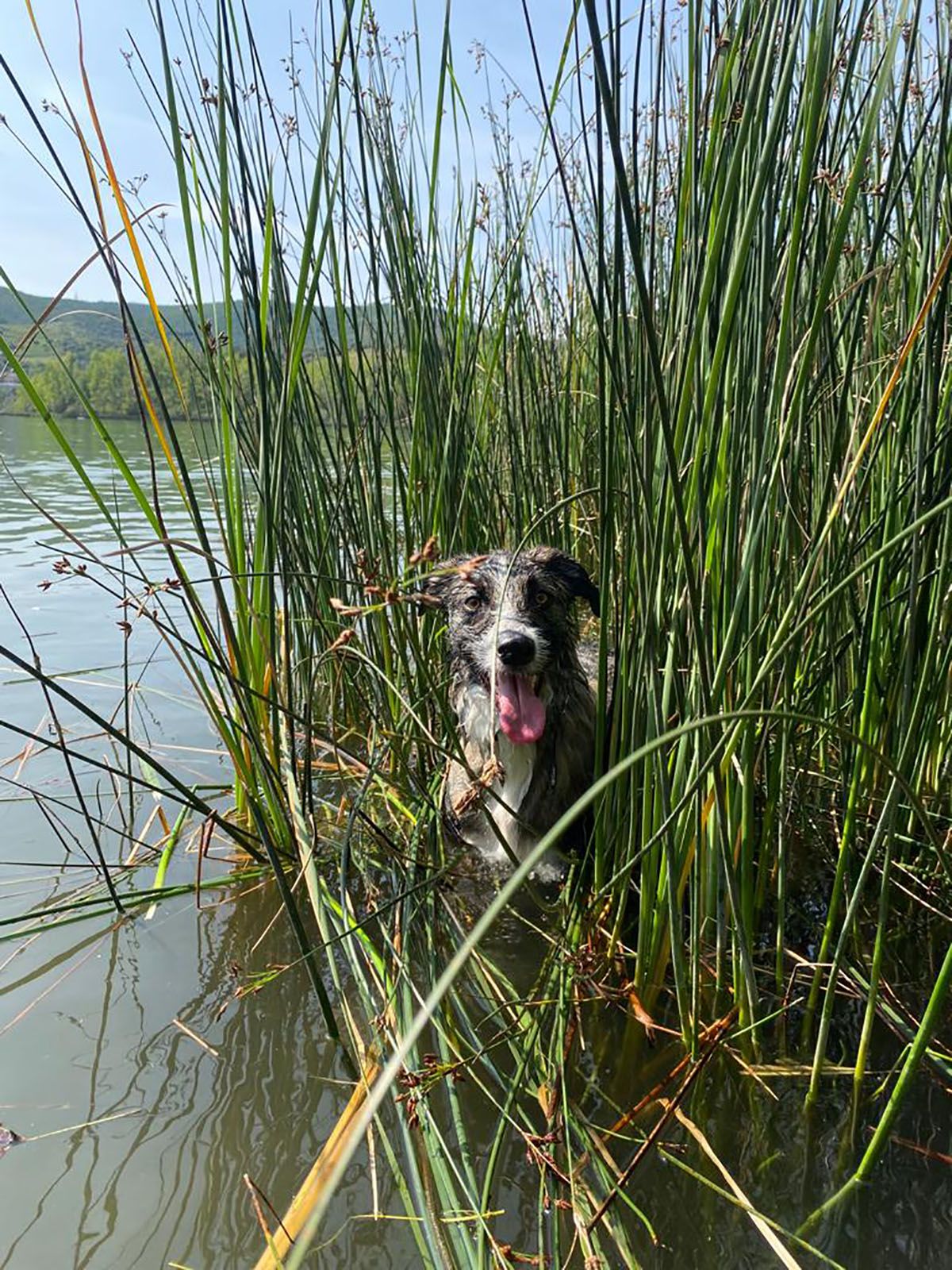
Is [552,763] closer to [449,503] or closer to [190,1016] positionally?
[449,503]

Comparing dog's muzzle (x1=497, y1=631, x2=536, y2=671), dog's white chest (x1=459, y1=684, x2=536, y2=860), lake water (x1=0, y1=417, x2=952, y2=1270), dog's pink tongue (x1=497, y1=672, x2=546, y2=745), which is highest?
dog's muzzle (x1=497, y1=631, x2=536, y2=671)

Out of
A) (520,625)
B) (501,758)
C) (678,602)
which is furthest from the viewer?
(501,758)

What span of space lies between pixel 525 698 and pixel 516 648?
9.8 inches

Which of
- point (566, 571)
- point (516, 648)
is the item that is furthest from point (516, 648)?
point (566, 571)

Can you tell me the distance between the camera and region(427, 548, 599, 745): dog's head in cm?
301

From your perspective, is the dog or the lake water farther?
the dog

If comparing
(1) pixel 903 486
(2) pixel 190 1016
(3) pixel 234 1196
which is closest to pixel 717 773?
(1) pixel 903 486

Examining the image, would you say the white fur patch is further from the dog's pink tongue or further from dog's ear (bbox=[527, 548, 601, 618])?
dog's ear (bbox=[527, 548, 601, 618])

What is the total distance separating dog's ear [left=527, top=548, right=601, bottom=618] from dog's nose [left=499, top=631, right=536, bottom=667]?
1.27 feet

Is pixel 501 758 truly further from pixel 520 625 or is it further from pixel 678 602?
pixel 678 602

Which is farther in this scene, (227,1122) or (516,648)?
(516,648)

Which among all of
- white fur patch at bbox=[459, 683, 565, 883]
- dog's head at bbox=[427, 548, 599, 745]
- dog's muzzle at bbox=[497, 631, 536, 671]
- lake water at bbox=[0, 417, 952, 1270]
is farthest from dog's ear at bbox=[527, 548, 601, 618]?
lake water at bbox=[0, 417, 952, 1270]

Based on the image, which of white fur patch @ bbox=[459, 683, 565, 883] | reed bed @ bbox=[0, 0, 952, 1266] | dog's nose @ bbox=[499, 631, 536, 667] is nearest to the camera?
reed bed @ bbox=[0, 0, 952, 1266]

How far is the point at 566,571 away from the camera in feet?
10.7
